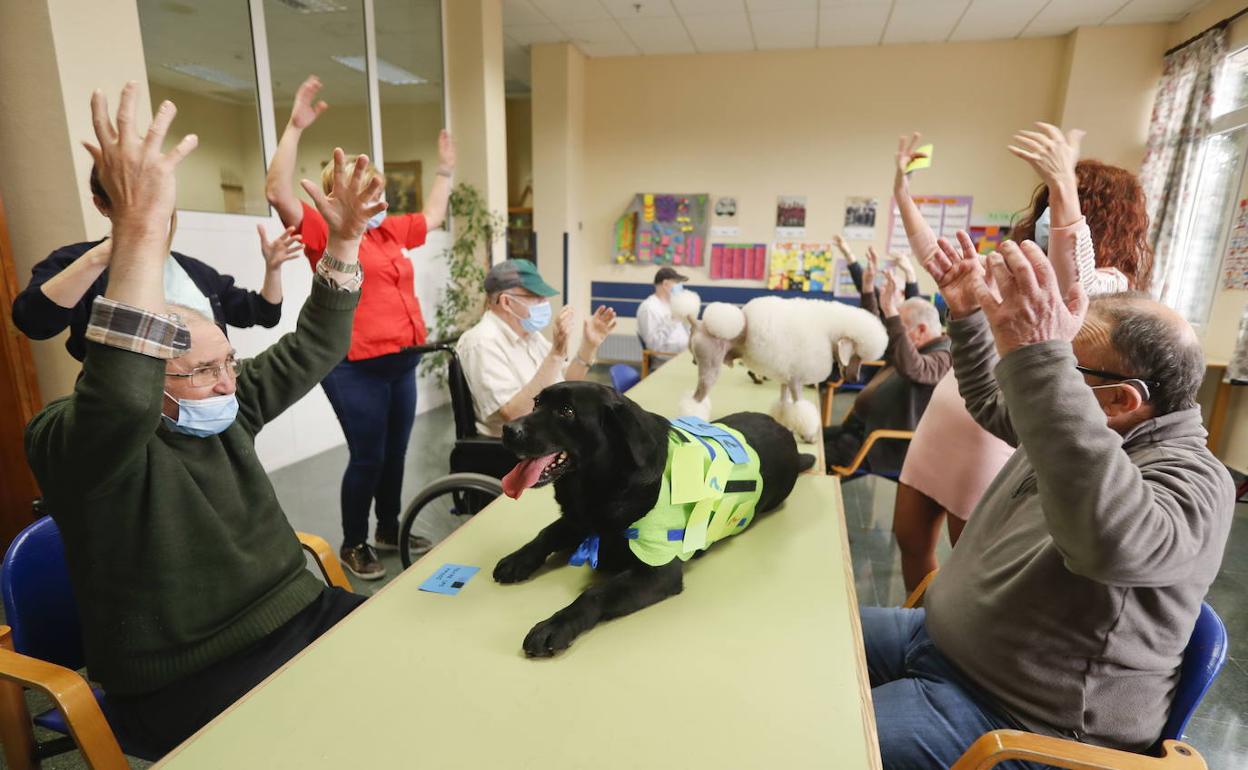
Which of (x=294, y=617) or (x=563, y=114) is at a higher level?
(x=563, y=114)

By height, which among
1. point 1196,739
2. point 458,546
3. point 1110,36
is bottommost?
point 1196,739

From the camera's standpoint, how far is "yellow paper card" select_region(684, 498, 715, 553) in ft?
3.97

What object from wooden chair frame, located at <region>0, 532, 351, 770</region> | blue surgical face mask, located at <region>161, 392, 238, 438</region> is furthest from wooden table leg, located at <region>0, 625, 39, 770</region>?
blue surgical face mask, located at <region>161, 392, 238, 438</region>

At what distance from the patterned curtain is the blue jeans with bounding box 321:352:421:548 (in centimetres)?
569

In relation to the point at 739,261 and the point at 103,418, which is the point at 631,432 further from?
the point at 739,261

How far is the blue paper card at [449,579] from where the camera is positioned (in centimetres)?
119

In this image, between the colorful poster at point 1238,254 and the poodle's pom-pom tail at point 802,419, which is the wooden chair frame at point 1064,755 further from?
the colorful poster at point 1238,254

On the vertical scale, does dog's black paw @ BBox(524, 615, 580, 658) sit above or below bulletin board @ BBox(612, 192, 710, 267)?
below

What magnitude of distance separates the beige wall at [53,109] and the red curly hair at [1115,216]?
349 cm

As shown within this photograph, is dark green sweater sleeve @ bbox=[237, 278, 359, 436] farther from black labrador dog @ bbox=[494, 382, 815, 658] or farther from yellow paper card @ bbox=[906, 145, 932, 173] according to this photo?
yellow paper card @ bbox=[906, 145, 932, 173]

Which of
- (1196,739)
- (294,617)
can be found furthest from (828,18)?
(294,617)

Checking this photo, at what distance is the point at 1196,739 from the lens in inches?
74.2

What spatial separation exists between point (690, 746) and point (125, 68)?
3349 mm

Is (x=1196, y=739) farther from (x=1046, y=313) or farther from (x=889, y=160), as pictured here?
(x=889, y=160)
